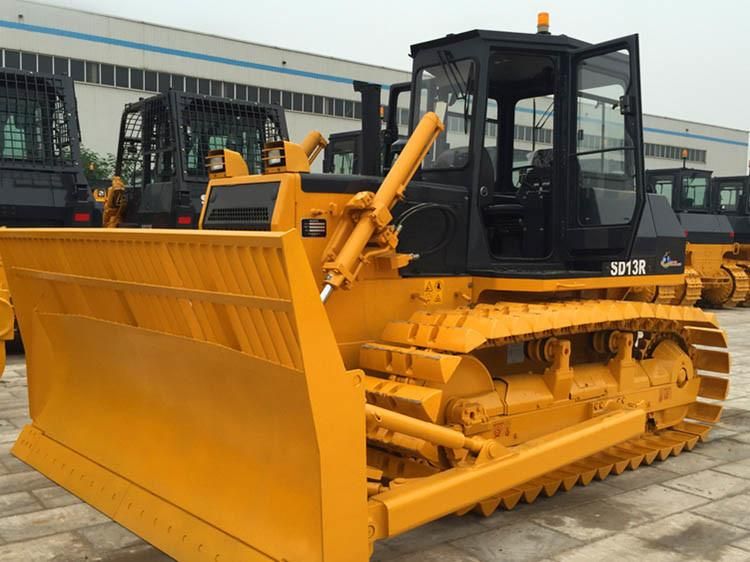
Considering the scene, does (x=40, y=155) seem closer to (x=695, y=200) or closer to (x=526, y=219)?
(x=526, y=219)

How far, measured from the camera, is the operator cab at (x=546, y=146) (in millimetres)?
5035

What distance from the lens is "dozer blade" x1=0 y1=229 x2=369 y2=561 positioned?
3.03m

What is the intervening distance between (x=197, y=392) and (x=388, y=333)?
1202mm

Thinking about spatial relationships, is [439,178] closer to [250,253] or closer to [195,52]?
[250,253]

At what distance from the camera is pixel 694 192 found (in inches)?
750

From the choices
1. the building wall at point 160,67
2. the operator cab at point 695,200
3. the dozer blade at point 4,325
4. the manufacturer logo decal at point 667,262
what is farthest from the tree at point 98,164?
the manufacturer logo decal at point 667,262

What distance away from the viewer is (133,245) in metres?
3.71

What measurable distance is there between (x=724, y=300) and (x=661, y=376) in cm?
1337

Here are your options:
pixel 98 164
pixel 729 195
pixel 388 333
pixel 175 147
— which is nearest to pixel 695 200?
pixel 729 195

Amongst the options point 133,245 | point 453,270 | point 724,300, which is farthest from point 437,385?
point 724,300

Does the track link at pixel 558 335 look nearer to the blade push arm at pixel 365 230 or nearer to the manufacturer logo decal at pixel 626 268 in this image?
the manufacturer logo decal at pixel 626 268

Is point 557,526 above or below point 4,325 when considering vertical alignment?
below

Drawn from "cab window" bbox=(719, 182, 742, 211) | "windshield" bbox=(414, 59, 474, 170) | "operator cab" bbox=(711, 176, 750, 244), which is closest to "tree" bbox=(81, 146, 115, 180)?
"operator cab" bbox=(711, 176, 750, 244)

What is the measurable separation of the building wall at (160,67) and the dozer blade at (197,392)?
26916 millimetres
